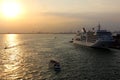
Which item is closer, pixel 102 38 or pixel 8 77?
pixel 8 77

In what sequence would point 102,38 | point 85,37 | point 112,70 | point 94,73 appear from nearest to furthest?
point 94,73 < point 112,70 < point 102,38 < point 85,37

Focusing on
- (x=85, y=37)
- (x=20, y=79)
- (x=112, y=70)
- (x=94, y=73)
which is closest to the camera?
(x=20, y=79)

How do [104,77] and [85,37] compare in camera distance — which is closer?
[104,77]

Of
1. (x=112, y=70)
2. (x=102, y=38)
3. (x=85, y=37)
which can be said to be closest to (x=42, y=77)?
(x=112, y=70)

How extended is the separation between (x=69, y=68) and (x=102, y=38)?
53300 millimetres

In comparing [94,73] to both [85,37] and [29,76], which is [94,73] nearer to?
[29,76]

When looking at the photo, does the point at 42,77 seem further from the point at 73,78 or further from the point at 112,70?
the point at 112,70

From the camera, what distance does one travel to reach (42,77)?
43906 mm

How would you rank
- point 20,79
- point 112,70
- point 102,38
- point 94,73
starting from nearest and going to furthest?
point 20,79, point 94,73, point 112,70, point 102,38

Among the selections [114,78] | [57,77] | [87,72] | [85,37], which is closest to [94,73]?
[87,72]

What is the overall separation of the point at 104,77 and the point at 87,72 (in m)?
5.32

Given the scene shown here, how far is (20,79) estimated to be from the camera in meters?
42.4

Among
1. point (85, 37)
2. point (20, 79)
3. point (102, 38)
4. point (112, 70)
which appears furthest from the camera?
point (85, 37)

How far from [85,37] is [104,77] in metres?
83.7
